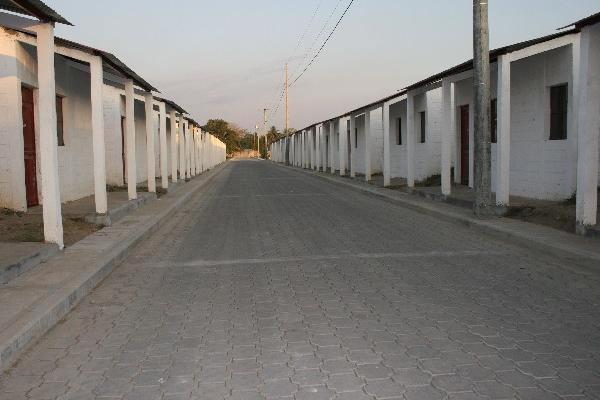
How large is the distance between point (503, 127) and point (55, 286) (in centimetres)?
940

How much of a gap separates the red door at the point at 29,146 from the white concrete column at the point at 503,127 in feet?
32.2

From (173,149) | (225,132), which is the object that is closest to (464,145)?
(173,149)

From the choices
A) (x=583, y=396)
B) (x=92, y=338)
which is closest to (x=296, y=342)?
(x=92, y=338)

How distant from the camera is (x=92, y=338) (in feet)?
16.1

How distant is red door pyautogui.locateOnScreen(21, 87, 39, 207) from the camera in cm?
1263

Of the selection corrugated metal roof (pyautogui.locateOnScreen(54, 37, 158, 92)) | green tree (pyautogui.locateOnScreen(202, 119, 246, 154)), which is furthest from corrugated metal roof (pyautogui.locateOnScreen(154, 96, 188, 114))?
green tree (pyautogui.locateOnScreen(202, 119, 246, 154))

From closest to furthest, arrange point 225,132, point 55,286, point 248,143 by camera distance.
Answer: point 55,286 < point 225,132 < point 248,143

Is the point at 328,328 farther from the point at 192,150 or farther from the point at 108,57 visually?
the point at 192,150

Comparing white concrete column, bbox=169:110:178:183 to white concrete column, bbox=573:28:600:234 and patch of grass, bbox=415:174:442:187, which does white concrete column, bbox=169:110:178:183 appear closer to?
patch of grass, bbox=415:174:442:187

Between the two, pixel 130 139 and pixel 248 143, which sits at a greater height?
pixel 248 143

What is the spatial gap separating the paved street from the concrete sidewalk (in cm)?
13

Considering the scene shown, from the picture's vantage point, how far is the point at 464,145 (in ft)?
64.8

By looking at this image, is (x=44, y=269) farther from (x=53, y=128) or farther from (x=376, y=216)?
(x=376, y=216)

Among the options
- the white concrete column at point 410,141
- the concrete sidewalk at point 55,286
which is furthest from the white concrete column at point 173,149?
the concrete sidewalk at point 55,286
